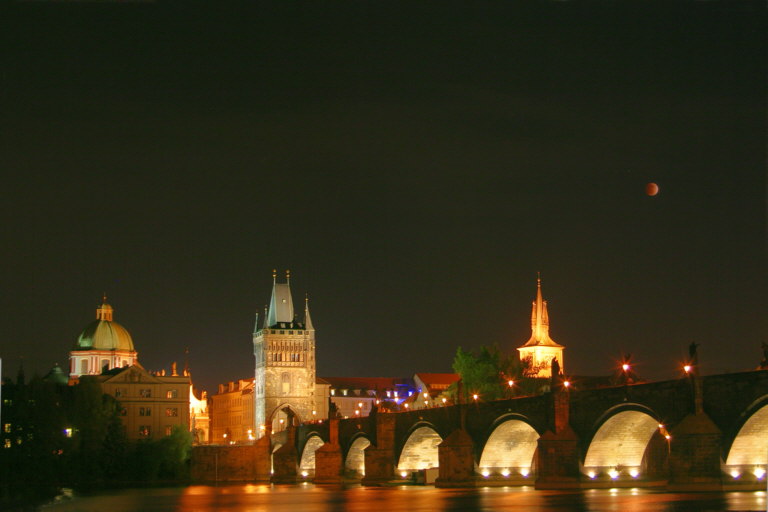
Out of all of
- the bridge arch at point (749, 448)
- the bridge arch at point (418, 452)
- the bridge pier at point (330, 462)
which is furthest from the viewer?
the bridge pier at point (330, 462)

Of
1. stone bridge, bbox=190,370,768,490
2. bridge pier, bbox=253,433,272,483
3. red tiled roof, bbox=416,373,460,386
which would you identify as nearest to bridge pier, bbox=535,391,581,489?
stone bridge, bbox=190,370,768,490

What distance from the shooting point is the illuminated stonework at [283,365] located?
170 metres

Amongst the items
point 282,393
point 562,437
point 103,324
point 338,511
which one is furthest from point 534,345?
point 338,511

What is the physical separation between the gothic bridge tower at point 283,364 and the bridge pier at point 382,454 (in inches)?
3370

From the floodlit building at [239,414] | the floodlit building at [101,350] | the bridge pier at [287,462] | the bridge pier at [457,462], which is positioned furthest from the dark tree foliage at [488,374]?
the floodlit building at [239,414]

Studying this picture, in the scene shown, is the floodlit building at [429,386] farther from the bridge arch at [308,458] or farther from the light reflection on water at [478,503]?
the light reflection on water at [478,503]

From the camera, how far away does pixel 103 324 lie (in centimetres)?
14788

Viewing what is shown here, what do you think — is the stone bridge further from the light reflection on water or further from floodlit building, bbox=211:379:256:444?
floodlit building, bbox=211:379:256:444

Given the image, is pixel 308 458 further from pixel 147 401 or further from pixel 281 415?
pixel 281 415

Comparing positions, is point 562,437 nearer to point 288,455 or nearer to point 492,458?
point 492,458

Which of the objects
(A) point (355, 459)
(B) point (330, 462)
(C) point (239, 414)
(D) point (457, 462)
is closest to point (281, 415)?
(C) point (239, 414)

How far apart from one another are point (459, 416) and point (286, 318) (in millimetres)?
113460

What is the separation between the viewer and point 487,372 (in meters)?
105

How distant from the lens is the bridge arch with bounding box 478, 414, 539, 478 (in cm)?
6397
